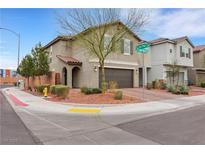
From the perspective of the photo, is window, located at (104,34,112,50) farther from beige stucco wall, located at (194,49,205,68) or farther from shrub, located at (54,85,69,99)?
beige stucco wall, located at (194,49,205,68)

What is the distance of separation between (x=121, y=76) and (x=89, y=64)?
4.61m

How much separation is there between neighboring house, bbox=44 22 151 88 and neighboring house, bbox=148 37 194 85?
2810 mm

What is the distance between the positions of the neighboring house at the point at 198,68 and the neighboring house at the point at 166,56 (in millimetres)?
4600

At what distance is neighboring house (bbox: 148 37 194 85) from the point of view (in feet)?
95.7

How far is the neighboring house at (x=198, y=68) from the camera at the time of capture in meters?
35.8

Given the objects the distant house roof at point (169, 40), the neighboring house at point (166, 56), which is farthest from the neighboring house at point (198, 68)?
the distant house roof at point (169, 40)

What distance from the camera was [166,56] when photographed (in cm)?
2902

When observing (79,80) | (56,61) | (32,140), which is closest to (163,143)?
(32,140)

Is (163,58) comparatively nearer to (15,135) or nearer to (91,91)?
(91,91)

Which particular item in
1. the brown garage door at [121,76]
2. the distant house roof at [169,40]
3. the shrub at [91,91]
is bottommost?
the shrub at [91,91]

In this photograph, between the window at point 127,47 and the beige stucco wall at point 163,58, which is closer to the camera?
the window at point 127,47

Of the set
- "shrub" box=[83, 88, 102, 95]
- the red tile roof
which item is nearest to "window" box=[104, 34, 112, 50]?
"shrub" box=[83, 88, 102, 95]

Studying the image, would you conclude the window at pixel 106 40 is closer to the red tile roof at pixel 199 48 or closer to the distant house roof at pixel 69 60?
the distant house roof at pixel 69 60

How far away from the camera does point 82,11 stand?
18062 millimetres
